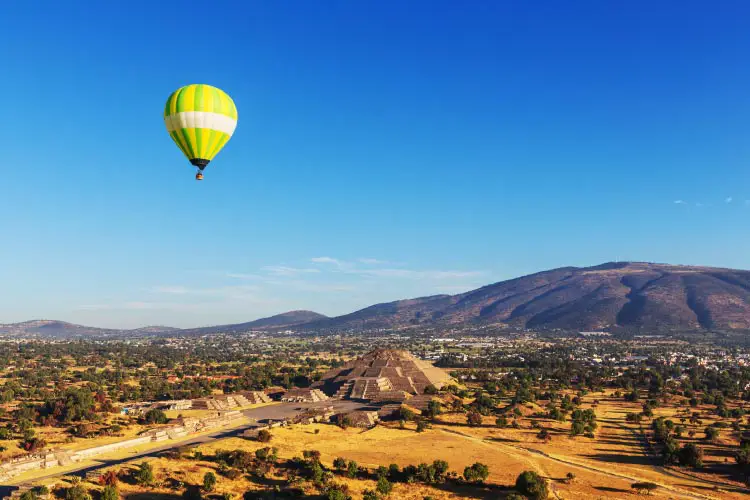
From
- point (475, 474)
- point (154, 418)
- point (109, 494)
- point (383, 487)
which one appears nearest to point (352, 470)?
point (383, 487)

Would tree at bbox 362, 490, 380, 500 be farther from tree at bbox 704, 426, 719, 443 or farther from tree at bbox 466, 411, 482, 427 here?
tree at bbox 704, 426, 719, 443

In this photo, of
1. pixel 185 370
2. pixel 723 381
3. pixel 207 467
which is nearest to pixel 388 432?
pixel 207 467

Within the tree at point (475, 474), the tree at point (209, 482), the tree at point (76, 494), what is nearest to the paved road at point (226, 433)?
the tree at point (76, 494)

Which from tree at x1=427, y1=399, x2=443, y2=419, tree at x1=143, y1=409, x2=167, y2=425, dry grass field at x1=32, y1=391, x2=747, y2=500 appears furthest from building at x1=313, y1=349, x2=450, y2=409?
tree at x1=143, y1=409, x2=167, y2=425

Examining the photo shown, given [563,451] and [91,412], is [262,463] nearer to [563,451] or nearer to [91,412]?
[563,451]

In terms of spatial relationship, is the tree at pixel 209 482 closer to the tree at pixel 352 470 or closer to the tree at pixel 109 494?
the tree at pixel 109 494

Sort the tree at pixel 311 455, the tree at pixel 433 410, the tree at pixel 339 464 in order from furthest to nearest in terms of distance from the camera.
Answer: the tree at pixel 433 410
the tree at pixel 311 455
the tree at pixel 339 464
